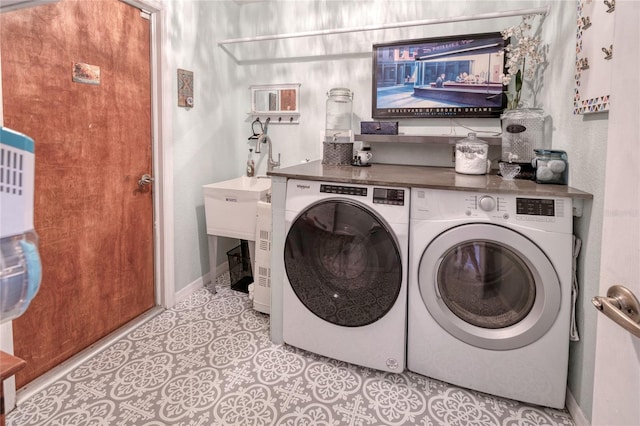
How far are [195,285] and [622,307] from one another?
2752 millimetres

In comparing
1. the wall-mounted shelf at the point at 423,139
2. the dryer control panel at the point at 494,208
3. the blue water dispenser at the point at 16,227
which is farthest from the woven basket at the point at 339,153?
the blue water dispenser at the point at 16,227

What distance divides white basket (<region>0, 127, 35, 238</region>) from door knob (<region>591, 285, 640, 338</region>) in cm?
89

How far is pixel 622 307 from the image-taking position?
61 centimetres

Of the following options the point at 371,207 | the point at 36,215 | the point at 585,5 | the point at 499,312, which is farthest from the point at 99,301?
the point at 585,5

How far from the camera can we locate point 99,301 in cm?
221

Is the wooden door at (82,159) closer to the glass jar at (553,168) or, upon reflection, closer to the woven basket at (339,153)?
the woven basket at (339,153)

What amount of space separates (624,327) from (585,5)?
5.37ft

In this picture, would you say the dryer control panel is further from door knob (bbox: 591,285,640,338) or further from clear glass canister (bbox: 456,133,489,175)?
door knob (bbox: 591,285,640,338)

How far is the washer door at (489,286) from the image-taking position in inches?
64.9

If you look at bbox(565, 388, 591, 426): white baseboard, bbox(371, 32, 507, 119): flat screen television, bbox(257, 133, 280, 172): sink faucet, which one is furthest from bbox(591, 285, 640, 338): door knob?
bbox(257, 133, 280, 172): sink faucet

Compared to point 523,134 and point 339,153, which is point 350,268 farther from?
point 523,134

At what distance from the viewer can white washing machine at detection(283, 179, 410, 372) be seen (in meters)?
1.84

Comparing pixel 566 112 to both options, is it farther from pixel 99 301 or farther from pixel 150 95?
pixel 99 301

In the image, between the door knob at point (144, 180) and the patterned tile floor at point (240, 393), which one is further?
the door knob at point (144, 180)
